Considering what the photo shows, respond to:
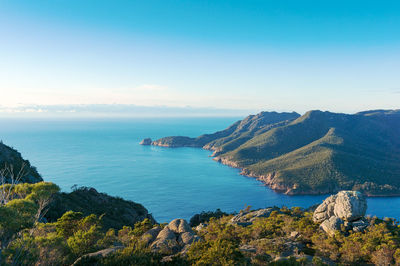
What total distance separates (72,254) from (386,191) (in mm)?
181150

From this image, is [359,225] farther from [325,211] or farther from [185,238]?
[185,238]

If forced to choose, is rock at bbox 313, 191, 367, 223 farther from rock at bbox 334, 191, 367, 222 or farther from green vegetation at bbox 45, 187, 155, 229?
green vegetation at bbox 45, 187, 155, 229

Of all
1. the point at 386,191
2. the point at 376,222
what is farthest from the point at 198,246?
the point at 386,191

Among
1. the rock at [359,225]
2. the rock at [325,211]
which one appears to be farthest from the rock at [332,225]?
the rock at [325,211]

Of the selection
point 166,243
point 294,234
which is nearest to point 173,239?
point 166,243

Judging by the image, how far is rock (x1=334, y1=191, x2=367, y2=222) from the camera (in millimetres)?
29250

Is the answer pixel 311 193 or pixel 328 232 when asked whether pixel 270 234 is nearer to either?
pixel 328 232

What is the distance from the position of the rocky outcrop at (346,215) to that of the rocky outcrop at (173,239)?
16.4m

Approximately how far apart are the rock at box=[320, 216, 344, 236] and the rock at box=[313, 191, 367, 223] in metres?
1.11

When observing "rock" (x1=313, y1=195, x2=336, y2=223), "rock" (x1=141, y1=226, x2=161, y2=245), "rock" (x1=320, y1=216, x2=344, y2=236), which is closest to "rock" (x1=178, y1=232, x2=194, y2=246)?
"rock" (x1=141, y1=226, x2=161, y2=245)

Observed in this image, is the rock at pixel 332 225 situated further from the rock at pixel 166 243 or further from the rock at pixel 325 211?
the rock at pixel 166 243

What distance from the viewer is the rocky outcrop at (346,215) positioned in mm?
28375

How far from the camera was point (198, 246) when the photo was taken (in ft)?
70.4

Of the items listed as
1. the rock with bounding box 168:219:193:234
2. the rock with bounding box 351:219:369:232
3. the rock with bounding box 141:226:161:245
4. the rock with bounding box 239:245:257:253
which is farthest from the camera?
the rock with bounding box 168:219:193:234
